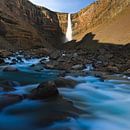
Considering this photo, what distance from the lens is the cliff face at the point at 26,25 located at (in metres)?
53.6

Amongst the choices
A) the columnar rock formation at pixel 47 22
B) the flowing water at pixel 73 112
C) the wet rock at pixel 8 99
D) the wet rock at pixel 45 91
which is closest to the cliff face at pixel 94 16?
the columnar rock formation at pixel 47 22

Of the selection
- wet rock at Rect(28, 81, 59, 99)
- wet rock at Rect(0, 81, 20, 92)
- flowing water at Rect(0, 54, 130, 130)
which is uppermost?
wet rock at Rect(28, 81, 59, 99)

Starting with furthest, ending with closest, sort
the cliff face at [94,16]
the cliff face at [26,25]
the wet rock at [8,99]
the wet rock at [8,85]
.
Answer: the cliff face at [94,16] < the cliff face at [26,25] < the wet rock at [8,85] < the wet rock at [8,99]

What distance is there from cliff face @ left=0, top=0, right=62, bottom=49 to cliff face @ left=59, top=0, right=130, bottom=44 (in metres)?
3.64

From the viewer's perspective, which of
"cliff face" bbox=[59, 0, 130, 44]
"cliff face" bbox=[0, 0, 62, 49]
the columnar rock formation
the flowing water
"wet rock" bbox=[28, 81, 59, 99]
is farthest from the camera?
"cliff face" bbox=[59, 0, 130, 44]

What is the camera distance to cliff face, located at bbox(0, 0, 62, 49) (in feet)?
176

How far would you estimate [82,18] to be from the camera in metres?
77.0

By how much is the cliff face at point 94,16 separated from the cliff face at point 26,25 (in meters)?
3.64

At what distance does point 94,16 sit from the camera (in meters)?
73.3

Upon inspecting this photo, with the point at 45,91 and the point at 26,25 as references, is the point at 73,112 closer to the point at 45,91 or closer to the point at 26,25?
the point at 45,91

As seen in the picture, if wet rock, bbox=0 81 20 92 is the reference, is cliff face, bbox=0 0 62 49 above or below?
above

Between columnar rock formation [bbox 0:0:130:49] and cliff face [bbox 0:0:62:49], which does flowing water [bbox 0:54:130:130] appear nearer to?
columnar rock formation [bbox 0:0:130:49]

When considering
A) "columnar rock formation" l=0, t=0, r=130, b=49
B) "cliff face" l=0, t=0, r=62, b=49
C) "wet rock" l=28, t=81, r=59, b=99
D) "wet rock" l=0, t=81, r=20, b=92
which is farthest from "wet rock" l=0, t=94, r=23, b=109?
"cliff face" l=0, t=0, r=62, b=49

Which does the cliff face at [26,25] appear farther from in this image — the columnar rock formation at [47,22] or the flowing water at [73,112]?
the flowing water at [73,112]
